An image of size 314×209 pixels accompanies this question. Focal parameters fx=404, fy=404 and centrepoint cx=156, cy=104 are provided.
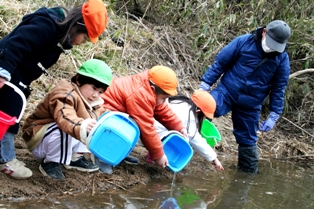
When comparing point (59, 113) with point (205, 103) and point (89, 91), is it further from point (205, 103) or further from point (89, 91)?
point (205, 103)

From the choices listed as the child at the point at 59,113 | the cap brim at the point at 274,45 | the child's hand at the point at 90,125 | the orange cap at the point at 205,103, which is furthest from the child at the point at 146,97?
the cap brim at the point at 274,45

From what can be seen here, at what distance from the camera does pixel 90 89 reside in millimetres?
2770

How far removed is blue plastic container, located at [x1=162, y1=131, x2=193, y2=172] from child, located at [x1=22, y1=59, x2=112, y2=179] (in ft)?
2.79

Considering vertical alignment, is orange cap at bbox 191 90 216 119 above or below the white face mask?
below

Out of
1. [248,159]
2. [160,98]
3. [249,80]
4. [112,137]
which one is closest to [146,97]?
[160,98]

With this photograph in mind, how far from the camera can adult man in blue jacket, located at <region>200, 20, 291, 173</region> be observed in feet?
13.1

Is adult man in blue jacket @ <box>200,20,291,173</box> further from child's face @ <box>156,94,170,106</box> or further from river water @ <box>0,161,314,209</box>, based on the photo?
child's face @ <box>156,94,170,106</box>

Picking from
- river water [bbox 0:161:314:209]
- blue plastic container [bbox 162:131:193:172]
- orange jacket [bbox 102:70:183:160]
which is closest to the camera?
river water [bbox 0:161:314:209]

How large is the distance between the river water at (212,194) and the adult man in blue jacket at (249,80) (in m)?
0.38

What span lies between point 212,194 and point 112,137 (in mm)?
1060

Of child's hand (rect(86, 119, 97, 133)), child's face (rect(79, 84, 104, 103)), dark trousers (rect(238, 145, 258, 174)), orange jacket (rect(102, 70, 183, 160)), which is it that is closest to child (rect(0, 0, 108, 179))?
child's face (rect(79, 84, 104, 103))

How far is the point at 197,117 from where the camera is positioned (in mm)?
3721

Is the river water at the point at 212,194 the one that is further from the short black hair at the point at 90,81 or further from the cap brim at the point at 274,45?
the cap brim at the point at 274,45

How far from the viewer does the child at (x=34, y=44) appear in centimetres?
231
